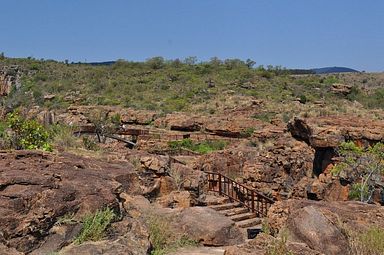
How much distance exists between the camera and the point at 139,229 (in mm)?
6117

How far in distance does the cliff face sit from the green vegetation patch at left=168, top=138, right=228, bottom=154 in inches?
877

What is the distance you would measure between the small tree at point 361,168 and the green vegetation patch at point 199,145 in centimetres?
1175

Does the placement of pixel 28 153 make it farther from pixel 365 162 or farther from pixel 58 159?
pixel 365 162

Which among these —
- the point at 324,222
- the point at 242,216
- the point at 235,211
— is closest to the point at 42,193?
the point at 324,222

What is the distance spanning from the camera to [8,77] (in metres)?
51.1

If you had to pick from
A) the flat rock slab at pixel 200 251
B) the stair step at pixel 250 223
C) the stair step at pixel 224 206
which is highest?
the flat rock slab at pixel 200 251

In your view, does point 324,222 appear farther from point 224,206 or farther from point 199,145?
point 199,145

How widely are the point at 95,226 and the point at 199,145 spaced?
2309 cm

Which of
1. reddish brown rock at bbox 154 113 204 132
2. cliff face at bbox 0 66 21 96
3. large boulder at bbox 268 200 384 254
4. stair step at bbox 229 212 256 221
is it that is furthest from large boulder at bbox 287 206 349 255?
cliff face at bbox 0 66 21 96

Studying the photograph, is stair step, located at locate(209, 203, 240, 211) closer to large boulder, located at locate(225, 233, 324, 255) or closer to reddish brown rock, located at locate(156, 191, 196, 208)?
reddish brown rock, located at locate(156, 191, 196, 208)

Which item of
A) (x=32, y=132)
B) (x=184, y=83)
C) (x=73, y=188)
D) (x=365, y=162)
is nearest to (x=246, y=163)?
(x=365, y=162)

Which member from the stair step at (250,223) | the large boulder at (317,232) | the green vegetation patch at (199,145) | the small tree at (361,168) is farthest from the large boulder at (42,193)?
the green vegetation patch at (199,145)

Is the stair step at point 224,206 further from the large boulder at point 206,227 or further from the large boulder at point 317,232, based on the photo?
the large boulder at point 317,232

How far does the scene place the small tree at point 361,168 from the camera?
46.7ft
